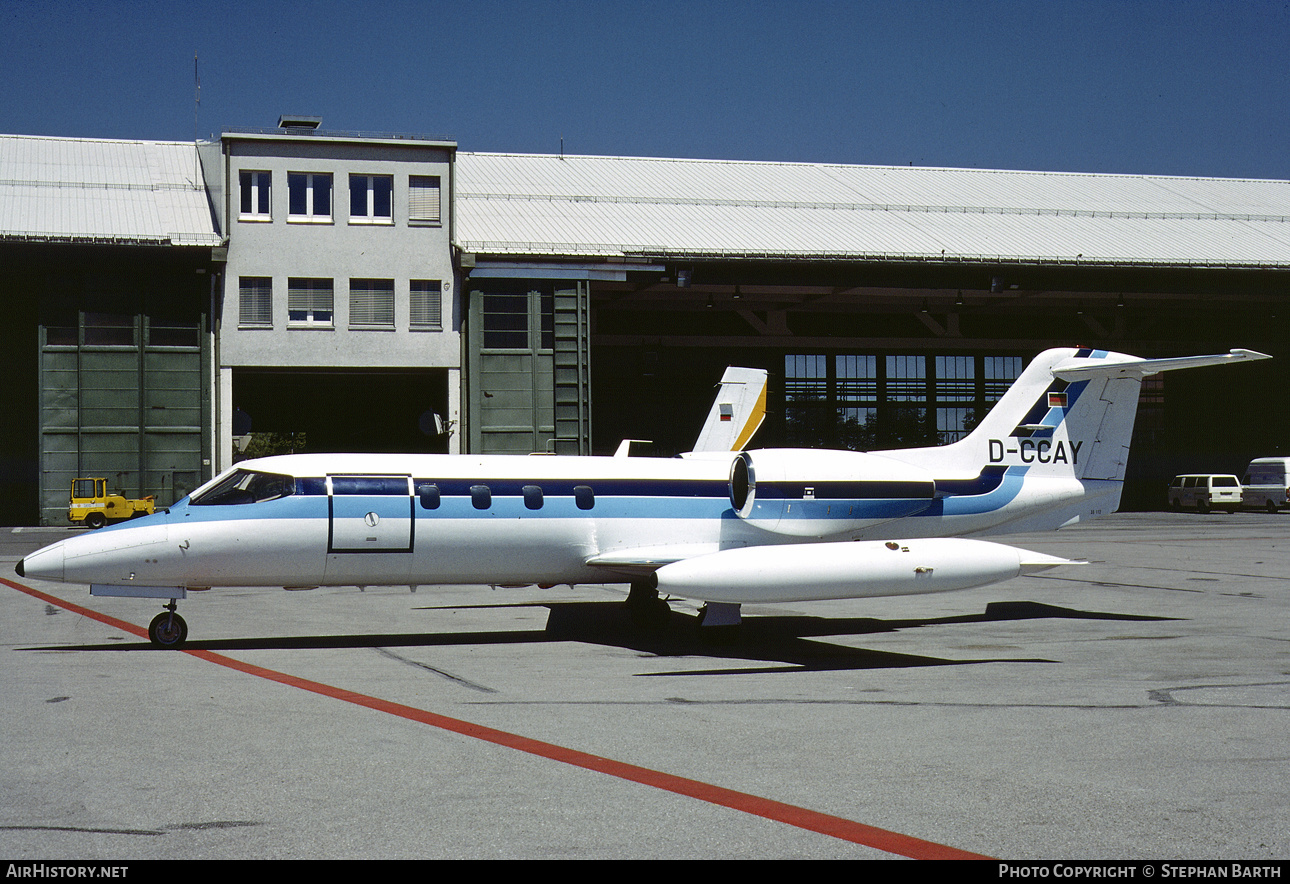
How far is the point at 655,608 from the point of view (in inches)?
700

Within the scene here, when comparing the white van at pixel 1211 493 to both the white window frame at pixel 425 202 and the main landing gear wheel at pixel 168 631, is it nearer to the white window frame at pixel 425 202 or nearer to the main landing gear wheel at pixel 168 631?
the white window frame at pixel 425 202

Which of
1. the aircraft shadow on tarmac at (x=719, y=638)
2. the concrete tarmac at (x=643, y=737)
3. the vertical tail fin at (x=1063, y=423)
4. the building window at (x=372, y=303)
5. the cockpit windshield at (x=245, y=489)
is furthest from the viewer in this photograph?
the building window at (x=372, y=303)

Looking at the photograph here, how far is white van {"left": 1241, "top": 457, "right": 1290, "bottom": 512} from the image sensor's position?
184 feet

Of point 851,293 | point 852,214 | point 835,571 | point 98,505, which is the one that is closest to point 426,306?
point 98,505

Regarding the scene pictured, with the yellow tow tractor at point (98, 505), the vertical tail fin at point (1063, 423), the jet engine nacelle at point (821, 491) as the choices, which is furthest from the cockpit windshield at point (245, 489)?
the yellow tow tractor at point (98, 505)

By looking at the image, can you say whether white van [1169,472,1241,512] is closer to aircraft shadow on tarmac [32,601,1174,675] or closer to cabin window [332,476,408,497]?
aircraft shadow on tarmac [32,601,1174,675]

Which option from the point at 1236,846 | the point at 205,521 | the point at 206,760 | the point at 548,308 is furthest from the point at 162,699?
the point at 548,308

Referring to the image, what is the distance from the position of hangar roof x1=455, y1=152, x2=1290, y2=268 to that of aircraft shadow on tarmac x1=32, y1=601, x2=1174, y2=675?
2686 centimetres

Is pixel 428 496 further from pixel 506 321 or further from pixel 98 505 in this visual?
pixel 98 505

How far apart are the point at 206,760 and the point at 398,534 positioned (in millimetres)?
6983

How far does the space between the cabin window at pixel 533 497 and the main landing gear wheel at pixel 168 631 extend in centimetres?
456

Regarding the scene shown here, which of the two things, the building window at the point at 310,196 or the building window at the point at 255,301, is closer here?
the building window at the point at 255,301

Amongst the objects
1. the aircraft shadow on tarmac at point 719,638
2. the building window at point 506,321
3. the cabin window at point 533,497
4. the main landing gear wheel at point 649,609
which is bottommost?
the aircraft shadow on tarmac at point 719,638

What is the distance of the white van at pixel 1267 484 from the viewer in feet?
184
